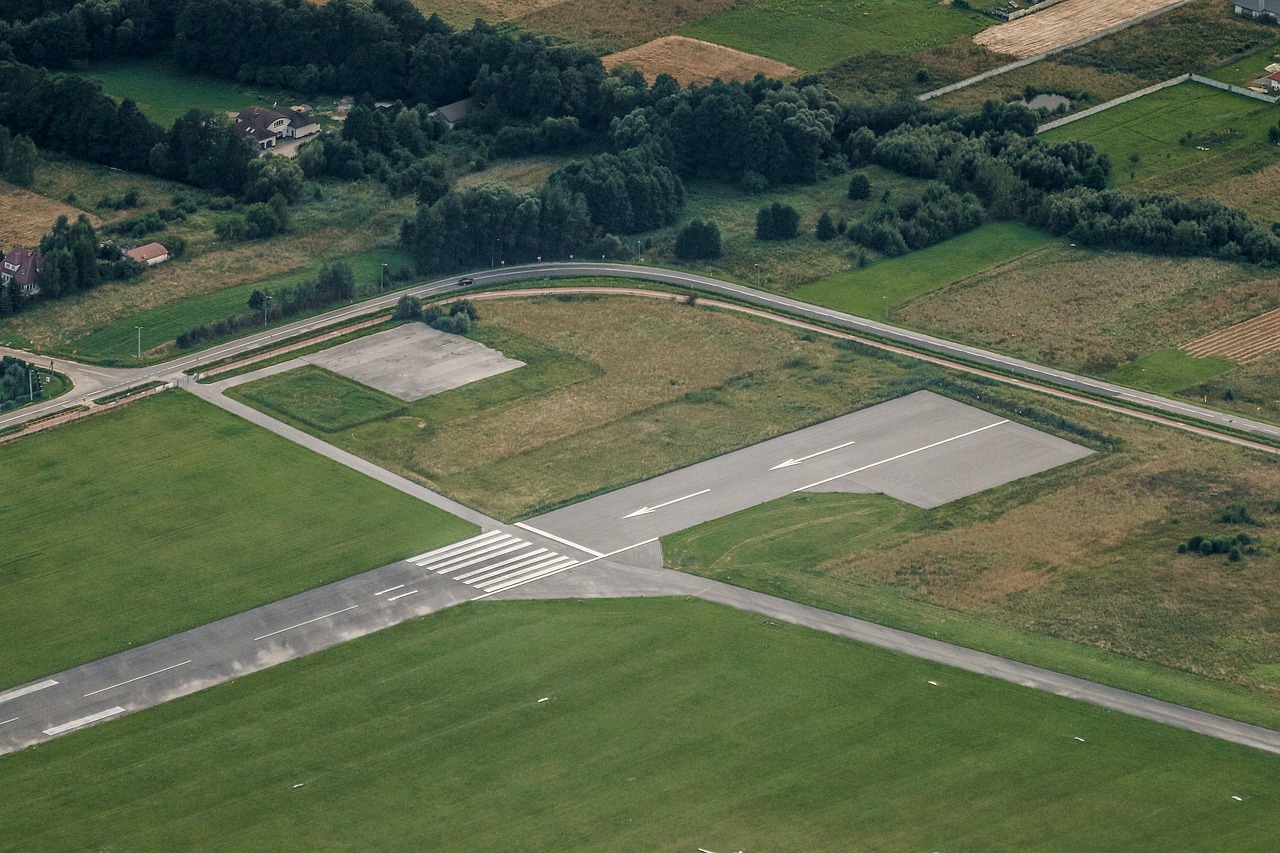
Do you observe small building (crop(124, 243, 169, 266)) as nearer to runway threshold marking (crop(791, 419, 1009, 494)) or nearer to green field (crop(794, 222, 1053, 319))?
green field (crop(794, 222, 1053, 319))

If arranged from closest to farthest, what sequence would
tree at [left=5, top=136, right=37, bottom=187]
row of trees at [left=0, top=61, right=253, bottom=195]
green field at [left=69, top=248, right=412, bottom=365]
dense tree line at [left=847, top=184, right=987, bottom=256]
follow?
green field at [left=69, top=248, right=412, bottom=365] → dense tree line at [left=847, top=184, right=987, bottom=256] → row of trees at [left=0, top=61, right=253, bottom=195] → tree at [left=5, top=136, right=37, bottom=187]

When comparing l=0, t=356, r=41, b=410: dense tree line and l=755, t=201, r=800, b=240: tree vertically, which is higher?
l=755, t=201, r=800, b=240: tree

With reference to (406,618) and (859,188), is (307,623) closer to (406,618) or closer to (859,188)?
(406,618)

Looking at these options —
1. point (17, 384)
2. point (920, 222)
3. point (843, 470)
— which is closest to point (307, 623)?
point (843, 470)

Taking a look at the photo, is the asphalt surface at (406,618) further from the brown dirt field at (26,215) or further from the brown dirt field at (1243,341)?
the brown dirt field at (26,215)

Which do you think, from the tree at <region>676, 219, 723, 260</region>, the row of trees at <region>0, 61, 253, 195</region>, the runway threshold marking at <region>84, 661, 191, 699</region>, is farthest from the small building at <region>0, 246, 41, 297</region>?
the runway threshold marking at <region>84, 661, 191, 699</region>

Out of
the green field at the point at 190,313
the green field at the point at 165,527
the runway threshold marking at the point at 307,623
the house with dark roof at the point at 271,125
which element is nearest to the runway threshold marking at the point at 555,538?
the green field at the point at 165,527
